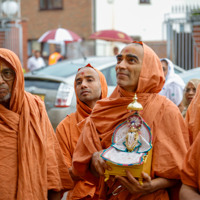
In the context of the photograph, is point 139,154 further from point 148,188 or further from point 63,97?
point 63,97

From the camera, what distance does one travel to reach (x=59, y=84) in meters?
8.48

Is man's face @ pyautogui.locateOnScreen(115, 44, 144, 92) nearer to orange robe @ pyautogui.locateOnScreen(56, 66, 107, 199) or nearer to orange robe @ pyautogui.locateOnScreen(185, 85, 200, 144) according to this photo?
orange robe @ pyautogui.locateOnScreen(185, 85, 200, 144)

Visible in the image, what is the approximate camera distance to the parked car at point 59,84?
26.8 feet

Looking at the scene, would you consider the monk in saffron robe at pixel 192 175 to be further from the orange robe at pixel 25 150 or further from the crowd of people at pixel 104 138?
the orange robe at pixel 25 150

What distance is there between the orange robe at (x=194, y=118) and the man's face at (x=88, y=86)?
53.9 inches

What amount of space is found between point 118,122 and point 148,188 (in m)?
0.56

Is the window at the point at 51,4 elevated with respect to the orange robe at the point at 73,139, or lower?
elevated

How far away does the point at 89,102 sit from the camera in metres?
4.71

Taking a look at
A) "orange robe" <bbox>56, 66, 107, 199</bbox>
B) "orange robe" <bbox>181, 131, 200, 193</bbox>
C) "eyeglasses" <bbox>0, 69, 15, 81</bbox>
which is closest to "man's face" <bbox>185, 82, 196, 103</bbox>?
"orange robe" <bbox>56, 66, 107, 199</bbox>

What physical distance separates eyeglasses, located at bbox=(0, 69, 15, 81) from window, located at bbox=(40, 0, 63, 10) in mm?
23813

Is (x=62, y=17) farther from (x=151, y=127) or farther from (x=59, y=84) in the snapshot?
(x=151, y=127)

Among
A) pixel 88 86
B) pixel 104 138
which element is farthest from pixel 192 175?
pixel 88 86

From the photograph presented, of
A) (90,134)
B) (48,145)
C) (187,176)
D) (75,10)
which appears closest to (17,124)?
(48,145)

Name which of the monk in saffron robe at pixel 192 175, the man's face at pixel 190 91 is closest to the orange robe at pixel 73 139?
the monk in saffron robe at pixel 192 175
